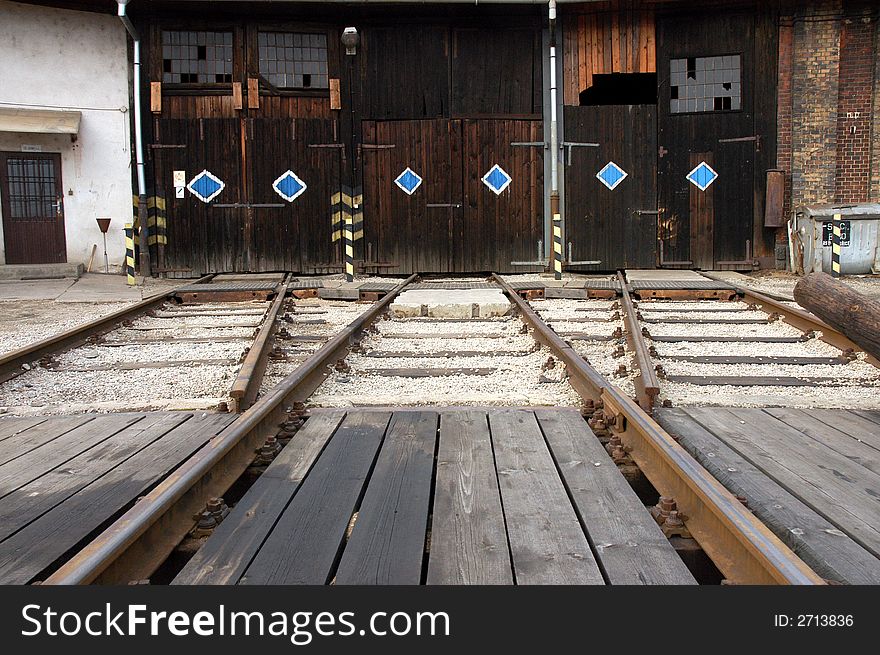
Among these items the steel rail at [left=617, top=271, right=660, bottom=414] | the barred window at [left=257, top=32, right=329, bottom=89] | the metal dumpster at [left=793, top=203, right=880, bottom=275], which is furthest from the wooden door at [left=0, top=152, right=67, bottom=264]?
the metal dumpster at [left=793, top=203, right=880, bottom=275]

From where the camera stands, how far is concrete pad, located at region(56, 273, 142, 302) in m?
12.0

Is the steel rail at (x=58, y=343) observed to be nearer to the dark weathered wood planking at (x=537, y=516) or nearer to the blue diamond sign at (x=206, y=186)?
the dark weathered wood planking at (x=537, y=516)

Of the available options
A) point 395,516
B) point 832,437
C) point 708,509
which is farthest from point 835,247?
point 395,516

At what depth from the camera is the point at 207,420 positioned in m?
4.36

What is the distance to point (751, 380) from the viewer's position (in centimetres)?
575

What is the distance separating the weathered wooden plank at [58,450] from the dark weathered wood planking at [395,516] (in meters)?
1.46

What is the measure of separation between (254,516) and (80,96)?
586 inches

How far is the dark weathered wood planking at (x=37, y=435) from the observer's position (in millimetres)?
3895

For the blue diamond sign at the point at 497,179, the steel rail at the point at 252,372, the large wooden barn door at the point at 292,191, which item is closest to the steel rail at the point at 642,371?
the steel rail at the point at 252,372

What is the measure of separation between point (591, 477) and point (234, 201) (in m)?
13.5

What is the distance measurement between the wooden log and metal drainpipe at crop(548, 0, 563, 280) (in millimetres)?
7350

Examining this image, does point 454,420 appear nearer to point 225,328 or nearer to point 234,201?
point 225,328

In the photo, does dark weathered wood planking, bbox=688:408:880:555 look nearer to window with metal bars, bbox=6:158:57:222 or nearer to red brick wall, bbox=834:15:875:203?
red brick wall, bbox=834:15:875:203

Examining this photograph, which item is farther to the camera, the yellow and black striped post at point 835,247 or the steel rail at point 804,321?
the yellow and black striped post at point 835,247
